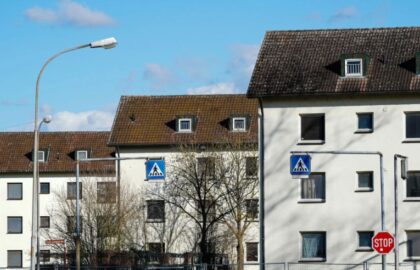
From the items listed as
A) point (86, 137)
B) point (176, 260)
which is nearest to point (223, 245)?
point (176, 260)

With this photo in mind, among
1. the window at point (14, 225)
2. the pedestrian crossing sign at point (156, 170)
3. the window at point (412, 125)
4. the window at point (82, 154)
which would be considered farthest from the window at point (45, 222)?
the window at point (412, 125)

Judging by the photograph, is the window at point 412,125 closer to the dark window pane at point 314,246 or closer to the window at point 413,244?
the window at point 413,244

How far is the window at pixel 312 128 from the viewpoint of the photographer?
2002 inches

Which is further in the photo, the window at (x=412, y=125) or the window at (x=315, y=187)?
the window at (x=315, y=187)

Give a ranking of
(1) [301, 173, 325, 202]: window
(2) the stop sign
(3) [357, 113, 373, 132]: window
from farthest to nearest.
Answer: (1) [301, 173, 325, 202]: window
(3) [357, 113, 373, 132]: window
(2) the stop sign

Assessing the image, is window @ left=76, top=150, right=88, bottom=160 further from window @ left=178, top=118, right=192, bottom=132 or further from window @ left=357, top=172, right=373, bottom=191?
window @ left=357, top=172, right=373, bottom=191

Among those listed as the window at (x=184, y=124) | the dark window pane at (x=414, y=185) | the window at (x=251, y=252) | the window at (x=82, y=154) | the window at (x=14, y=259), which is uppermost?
the window at (x=184, y=124)

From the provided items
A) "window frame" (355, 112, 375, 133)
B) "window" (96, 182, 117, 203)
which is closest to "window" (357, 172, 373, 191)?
"window frame" (355, 112, 375, 133)

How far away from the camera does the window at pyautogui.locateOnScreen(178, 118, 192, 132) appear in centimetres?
7675

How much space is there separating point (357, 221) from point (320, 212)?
175 cm

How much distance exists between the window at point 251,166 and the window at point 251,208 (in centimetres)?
177

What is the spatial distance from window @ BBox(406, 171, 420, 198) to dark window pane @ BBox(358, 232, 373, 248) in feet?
8.41

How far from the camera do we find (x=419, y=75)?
165 ft

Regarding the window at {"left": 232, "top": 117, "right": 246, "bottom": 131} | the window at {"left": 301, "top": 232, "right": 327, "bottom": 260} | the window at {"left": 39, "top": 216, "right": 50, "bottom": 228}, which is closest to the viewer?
the window at {"left": 301, "top": 232, "right": 327, "bottom": 260}
